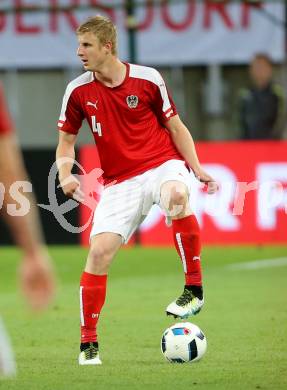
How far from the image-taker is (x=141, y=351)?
319 inches

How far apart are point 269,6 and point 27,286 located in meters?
14.1

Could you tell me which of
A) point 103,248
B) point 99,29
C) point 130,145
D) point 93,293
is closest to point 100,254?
point 103,248

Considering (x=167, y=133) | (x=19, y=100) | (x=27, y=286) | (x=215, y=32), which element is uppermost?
(x=27, y=286)

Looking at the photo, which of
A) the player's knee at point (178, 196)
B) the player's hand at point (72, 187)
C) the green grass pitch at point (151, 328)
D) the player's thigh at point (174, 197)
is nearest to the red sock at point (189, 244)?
the player's thigh at point (174, 197)

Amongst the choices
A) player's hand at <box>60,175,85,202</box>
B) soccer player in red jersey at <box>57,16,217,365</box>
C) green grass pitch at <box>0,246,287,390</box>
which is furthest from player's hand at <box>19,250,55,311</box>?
soccer player in red jersey at <box>57,16,217,365</box>

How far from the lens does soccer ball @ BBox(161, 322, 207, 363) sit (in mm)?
7477

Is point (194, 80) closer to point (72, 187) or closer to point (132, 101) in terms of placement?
point (132, 101)

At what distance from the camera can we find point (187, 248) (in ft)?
25.8

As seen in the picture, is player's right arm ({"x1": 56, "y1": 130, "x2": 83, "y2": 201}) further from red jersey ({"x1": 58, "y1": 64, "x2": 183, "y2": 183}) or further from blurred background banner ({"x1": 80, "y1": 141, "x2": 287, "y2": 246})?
blurred background banner ({"x1": 80, "y1": 141, "x2": 287, "y2": 246})

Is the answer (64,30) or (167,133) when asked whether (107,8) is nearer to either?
(64,30)

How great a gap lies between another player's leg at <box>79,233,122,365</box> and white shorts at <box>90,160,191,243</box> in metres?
0.13

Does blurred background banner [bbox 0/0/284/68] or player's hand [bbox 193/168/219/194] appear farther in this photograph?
blurred background banner [bbox 0/0/284/68]

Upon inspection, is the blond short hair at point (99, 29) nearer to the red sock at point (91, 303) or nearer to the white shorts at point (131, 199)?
the white shorts at point (131, 199)

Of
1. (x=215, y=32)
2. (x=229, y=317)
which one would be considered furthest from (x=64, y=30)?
(x=229, y=317)
